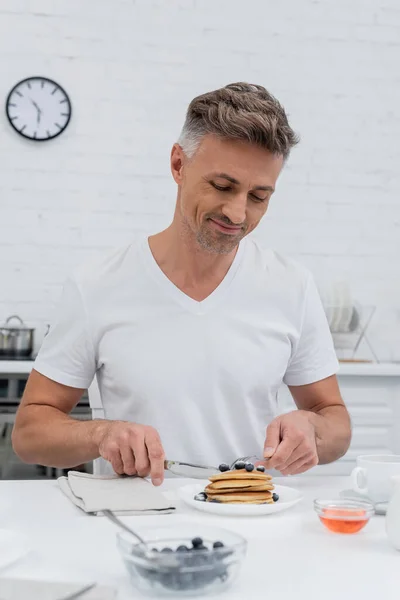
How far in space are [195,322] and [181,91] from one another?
92.8 inches

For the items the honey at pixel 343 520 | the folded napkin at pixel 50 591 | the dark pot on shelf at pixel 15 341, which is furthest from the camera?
the dark pot on shelf at pixel 15 341

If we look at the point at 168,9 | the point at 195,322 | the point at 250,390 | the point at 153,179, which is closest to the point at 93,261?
the point at 195,322

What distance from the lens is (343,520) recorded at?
1233 mm

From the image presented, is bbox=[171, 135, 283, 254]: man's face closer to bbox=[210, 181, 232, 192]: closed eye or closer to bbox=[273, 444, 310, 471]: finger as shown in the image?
bbox=[210, 181, 232, 192]: closed eye

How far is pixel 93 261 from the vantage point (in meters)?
1.94

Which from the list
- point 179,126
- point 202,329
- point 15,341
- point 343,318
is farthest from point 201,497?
point 179,126

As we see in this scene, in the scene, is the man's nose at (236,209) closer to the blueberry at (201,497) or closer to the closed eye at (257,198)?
the closed eye at (257,198)

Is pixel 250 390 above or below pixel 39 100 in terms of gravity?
below

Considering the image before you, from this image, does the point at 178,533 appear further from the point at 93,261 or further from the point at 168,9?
the point at 168,9

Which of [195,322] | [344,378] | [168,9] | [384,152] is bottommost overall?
[344,378]

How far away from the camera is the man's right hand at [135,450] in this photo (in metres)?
1.42

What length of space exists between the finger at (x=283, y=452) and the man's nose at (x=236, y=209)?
48cm

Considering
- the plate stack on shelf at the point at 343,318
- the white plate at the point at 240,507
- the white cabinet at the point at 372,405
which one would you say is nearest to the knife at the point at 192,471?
the white plate at the point at 240,507

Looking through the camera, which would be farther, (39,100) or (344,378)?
(39,100)
